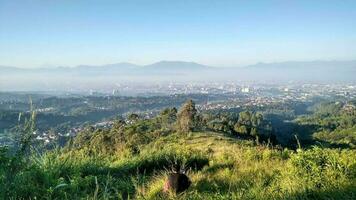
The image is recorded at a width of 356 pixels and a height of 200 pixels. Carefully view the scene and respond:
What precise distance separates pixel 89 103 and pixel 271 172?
5808 inches

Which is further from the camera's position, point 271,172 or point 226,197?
point 271,172

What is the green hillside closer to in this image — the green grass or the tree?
the green grass

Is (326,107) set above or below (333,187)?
below

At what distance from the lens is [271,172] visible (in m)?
7.71

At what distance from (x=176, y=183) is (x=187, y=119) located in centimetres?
4601

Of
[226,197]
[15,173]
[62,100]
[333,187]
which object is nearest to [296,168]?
[333,187]

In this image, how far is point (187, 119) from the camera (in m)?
52.5

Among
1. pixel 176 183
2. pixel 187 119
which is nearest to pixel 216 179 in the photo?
pixel 176 183

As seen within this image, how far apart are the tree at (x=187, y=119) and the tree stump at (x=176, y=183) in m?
44.1

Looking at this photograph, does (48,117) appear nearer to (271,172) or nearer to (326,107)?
(271,172)

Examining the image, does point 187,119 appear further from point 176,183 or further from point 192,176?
point 176,183

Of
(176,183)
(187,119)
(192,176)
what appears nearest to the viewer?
(176,183)

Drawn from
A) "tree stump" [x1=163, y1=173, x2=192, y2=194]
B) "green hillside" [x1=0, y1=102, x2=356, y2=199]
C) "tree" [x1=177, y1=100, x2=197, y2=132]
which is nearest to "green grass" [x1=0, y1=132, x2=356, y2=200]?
"green hillside" [x1=0, y1=102, x2=356, y2=199]

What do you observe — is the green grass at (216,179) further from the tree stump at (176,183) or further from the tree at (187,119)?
the tree at (187,119)
